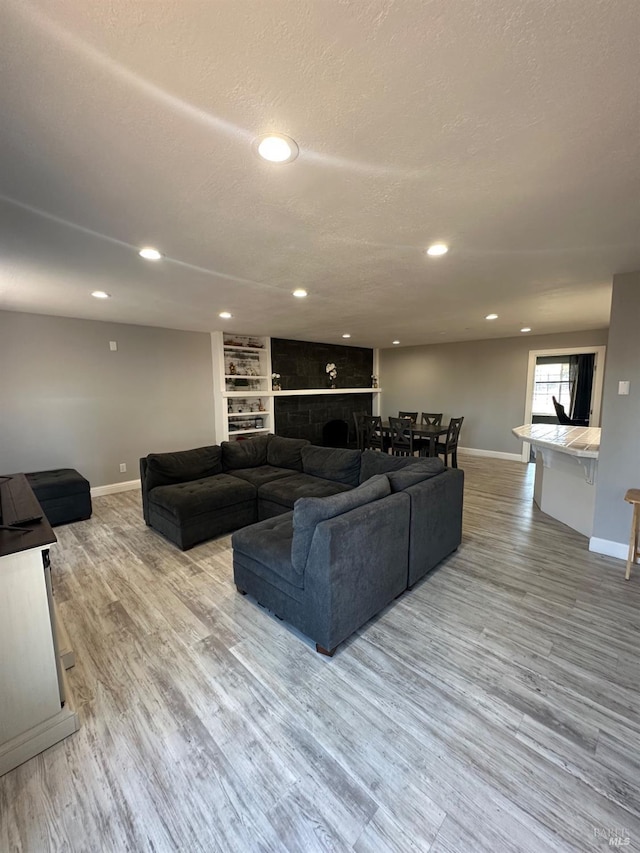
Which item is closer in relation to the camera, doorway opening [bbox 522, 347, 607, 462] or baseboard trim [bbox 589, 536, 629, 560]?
baseboard trim [bbox 589, 536, 629, 560]

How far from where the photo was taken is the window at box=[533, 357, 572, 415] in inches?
300

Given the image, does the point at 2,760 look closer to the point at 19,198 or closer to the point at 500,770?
the point at 500,770

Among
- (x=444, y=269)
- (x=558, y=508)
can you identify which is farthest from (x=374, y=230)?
(x=558, y=508)

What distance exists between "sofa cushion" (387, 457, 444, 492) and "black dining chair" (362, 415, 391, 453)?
286 centimetres

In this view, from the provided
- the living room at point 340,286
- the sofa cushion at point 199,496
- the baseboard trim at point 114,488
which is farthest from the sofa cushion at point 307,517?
the baseboard trim at point 114,488

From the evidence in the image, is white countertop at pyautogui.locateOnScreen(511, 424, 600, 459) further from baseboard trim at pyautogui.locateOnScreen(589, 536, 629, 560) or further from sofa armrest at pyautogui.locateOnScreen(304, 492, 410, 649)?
sofa armrest at pyautogui.locateOnScreen(304, 492, 410, 649)

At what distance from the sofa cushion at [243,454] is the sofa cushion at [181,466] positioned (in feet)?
0.34

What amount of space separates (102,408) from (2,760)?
4.10m

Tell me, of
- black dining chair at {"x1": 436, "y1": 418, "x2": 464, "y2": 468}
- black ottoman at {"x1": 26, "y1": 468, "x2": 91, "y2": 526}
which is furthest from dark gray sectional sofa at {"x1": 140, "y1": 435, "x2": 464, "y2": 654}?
black dining chair at {"x1": 436, "y1": 418, "x2": 464, "y2": 468}

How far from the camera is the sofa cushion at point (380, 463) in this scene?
3.23 m

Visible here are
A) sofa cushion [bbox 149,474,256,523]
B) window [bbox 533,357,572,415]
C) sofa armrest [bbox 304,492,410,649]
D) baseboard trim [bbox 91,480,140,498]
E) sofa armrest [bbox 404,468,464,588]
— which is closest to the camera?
sofa armrest [bbox 304,492,410,649]

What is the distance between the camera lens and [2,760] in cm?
137

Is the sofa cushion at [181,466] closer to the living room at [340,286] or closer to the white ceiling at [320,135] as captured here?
the living room at [340,286]

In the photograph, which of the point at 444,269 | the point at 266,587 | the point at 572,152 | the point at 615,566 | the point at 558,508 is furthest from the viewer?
the point at 558,508
